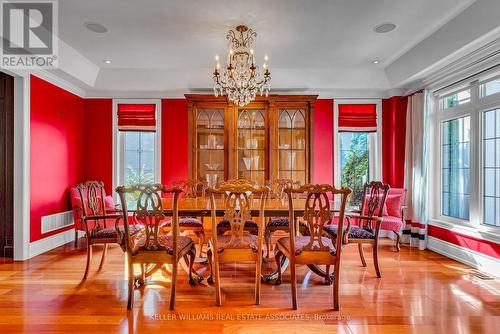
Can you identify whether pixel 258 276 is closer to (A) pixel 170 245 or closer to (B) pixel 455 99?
(A) pixel 170 245

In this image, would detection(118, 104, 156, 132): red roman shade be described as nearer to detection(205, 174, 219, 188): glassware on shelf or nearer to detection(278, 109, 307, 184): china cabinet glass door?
detection(205, 174, 219, 188): glassware on shelf

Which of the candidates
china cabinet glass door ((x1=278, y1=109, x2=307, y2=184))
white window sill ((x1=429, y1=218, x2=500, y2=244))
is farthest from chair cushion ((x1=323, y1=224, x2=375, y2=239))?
china cabinet glass door ((x1=278, y1=109, x2=307, y2=184))

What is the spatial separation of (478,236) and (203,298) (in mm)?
3067

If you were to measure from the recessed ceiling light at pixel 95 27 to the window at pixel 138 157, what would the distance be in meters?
1.99

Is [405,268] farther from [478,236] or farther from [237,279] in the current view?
[237,279]

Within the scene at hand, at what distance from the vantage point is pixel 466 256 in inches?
138

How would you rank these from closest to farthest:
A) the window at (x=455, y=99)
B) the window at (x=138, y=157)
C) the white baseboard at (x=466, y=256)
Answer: the white baseboard at (x=466, y=256)
the window at (x=455, y=99)
the window at (x=138, y=157)

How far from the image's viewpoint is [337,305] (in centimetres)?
236

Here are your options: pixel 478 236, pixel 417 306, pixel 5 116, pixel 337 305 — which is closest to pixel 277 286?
pixel 337 305

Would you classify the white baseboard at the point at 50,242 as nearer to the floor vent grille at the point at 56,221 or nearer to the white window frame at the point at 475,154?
the floor vent grille at the point at 56,221

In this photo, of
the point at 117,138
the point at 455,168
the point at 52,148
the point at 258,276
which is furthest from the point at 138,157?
the point at 455,168

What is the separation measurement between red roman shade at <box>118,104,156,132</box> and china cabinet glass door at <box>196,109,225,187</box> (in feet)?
3.01

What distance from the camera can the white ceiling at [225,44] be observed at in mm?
2865

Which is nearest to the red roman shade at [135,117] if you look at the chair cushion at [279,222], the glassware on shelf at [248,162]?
the glassware on shelf at [248,162]
